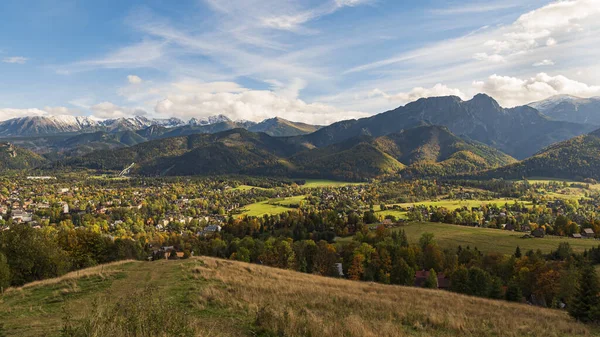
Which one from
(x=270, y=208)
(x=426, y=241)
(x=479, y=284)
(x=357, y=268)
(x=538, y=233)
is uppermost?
(x=479, y=284)

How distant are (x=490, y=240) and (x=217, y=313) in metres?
93.8

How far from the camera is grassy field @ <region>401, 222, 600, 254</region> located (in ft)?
264

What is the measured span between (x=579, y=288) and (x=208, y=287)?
961 inches

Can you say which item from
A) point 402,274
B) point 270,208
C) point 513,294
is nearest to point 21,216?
point 270,208

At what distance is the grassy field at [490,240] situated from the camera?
80562mm

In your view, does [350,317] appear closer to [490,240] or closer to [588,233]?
[490,240]

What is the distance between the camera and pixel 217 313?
1457 centimetres

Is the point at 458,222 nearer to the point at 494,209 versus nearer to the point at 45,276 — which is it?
the point at 494,209

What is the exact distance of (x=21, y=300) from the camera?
19.7 metres

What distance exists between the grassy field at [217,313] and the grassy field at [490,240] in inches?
2865

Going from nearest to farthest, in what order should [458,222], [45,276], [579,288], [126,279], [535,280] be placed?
[579,288]
[126,279]
[45,276]
[535,280]
[458,222]

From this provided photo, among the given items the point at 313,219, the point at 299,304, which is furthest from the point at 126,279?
the point at 313,219

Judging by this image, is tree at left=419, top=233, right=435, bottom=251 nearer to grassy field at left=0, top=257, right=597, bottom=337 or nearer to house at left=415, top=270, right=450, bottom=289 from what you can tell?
house at left=415, top=270, right=450, bottom=289

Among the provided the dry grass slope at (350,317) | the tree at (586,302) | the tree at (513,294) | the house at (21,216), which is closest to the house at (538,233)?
the tree at (513,294)
